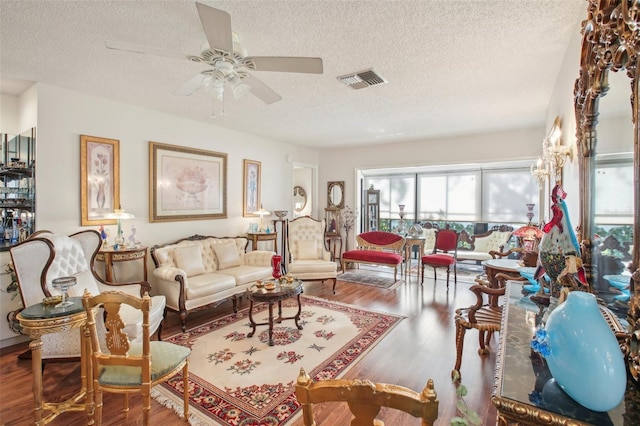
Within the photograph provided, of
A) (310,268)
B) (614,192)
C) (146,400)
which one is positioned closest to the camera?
(614,192)

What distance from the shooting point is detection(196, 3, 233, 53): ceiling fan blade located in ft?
5.17

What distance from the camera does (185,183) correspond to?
461 centimetres

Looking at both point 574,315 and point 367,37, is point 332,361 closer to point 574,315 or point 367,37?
point 574,315

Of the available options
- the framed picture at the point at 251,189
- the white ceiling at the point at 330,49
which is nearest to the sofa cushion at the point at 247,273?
the framed picture at the point at 251,189

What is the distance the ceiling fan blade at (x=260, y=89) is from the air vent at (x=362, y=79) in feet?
2.64

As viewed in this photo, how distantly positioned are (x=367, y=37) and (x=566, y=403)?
243 cm

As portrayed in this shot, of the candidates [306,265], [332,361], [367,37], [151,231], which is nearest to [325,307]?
[306,265]

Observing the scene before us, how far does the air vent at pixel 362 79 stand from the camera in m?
2.96

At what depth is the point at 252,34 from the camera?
2.29 metres

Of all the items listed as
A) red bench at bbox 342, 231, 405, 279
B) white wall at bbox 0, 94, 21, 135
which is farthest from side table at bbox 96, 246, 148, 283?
red bench at bbox 342, 231, 405, 279

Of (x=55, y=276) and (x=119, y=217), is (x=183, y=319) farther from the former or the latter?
(x=119, y=217)

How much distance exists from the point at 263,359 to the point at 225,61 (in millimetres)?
2518

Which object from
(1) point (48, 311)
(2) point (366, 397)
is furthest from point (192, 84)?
(2) point (366, 397)

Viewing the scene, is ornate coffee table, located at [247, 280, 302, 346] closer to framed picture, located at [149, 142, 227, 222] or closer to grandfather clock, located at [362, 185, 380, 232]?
framed picture, located at [149, 142, 227, 222]
